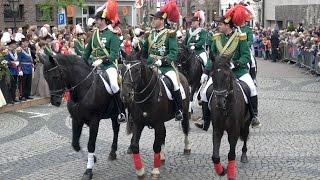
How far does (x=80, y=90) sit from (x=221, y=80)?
2746 millimetres

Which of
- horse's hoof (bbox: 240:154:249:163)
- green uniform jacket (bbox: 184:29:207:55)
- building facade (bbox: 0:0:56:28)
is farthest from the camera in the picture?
building facade (bbox: 0:0:56:28)

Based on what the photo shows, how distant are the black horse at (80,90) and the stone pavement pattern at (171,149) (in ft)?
3.13

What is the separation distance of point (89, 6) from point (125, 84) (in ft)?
157

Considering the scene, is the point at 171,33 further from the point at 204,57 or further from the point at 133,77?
the point at 204,57

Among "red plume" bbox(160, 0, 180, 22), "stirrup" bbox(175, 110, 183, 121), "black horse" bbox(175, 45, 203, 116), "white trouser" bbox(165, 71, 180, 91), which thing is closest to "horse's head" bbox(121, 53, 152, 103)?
"white trouser" bbox(165, 71, 180, 91)

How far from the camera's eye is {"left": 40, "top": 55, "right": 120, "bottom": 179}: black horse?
9.34 meters

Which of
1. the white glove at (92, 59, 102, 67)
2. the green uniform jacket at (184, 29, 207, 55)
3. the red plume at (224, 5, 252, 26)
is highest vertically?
the red plume at (224, 5, 252, 26)

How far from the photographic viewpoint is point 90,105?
9664mm

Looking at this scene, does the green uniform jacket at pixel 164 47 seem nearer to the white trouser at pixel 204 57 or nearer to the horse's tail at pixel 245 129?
the horse's tail at pixel 245 129

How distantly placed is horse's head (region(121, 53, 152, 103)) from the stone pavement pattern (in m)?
1.86

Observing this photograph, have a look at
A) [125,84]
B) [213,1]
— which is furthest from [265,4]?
[125,84]

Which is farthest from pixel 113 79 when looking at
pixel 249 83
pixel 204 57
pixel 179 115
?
pixel 204 57

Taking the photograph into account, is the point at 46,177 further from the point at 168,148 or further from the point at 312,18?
the point at 312,18

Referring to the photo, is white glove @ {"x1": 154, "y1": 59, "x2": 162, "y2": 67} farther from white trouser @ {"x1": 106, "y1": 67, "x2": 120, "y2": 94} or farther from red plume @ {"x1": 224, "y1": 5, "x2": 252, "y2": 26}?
red plume @ {"x1": 224, "y1": 5, "x2": 252, "y2": 26}
